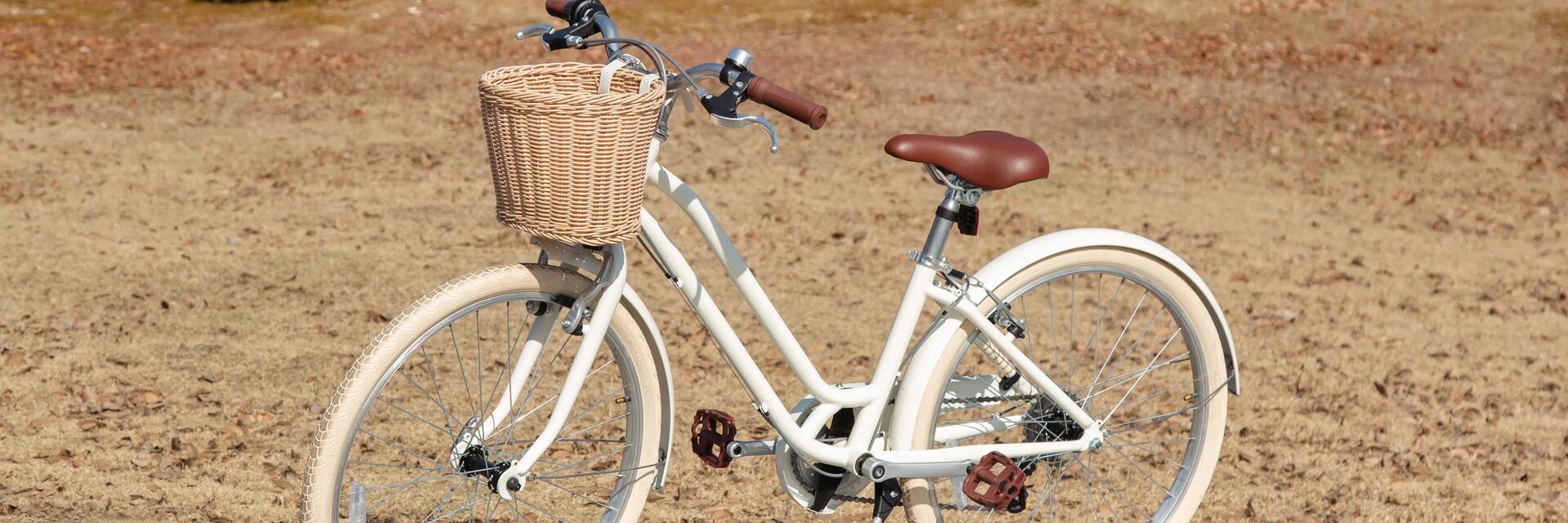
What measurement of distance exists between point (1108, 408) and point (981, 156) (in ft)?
7.72

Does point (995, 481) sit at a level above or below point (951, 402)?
below

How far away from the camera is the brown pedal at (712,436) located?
360cm

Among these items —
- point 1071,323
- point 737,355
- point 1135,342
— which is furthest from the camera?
point 1135,342

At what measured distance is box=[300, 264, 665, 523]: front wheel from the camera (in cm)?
297

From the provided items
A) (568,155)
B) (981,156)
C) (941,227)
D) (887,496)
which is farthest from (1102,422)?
(568,155)

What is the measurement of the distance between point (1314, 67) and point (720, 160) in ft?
→ 20.6

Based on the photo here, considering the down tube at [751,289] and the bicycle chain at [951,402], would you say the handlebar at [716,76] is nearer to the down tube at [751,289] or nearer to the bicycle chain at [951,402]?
the down tube at [751,289]

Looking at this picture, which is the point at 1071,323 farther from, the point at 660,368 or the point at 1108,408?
the point at 1108,408

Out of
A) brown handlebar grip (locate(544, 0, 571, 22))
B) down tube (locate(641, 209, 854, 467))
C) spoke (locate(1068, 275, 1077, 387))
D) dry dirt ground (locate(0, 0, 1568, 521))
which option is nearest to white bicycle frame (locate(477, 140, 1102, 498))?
down tube (locate(641, 209, 854, 467))

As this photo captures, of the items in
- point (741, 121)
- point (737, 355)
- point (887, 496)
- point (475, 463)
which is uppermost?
point (741, 121)

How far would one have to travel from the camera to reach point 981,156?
3.42 metres

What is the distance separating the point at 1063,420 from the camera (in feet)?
12.6

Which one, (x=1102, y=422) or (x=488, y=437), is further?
(x=1102, y=422)

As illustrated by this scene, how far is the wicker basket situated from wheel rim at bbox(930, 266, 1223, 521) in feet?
3.45
